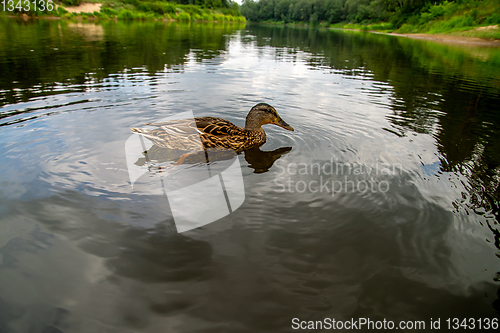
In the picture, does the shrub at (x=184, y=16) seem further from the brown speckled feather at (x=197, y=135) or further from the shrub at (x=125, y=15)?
the brown speckled feather at (x=197, y=135)

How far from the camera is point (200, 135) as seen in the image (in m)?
5.32

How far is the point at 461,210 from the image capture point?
3.96 m

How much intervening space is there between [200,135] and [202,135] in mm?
38

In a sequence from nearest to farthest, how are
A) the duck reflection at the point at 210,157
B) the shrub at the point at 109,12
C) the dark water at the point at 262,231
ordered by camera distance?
the dark water at the point at 262,231, the duck reflection at the point at 210,157, the shrub at the point at 109,12

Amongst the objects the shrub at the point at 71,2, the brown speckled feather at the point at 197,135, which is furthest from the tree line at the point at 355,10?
the shrub at the point at 71,2

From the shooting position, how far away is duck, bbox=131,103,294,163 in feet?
16.8

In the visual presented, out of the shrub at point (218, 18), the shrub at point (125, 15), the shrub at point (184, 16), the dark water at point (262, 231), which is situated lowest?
the dark water at point (262, 231)

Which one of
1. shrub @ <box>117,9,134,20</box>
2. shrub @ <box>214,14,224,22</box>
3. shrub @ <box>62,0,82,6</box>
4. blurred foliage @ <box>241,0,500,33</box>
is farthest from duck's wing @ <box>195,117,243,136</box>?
shrub @ <box>214,14,224,22</box>

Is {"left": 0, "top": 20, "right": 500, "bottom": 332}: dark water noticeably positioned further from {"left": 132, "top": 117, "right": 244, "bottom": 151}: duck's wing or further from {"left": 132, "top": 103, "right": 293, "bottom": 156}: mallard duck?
{"left": 132, "top": 117, "right": 244, "bottom": 151}: duck's wing

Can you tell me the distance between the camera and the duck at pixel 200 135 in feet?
16.8

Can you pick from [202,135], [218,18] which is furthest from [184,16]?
[202,135]

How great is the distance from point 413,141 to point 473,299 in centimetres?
442

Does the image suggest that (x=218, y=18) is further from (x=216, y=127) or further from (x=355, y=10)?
(x=216, y=127)

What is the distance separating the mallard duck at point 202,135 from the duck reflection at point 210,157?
5.3 inches
